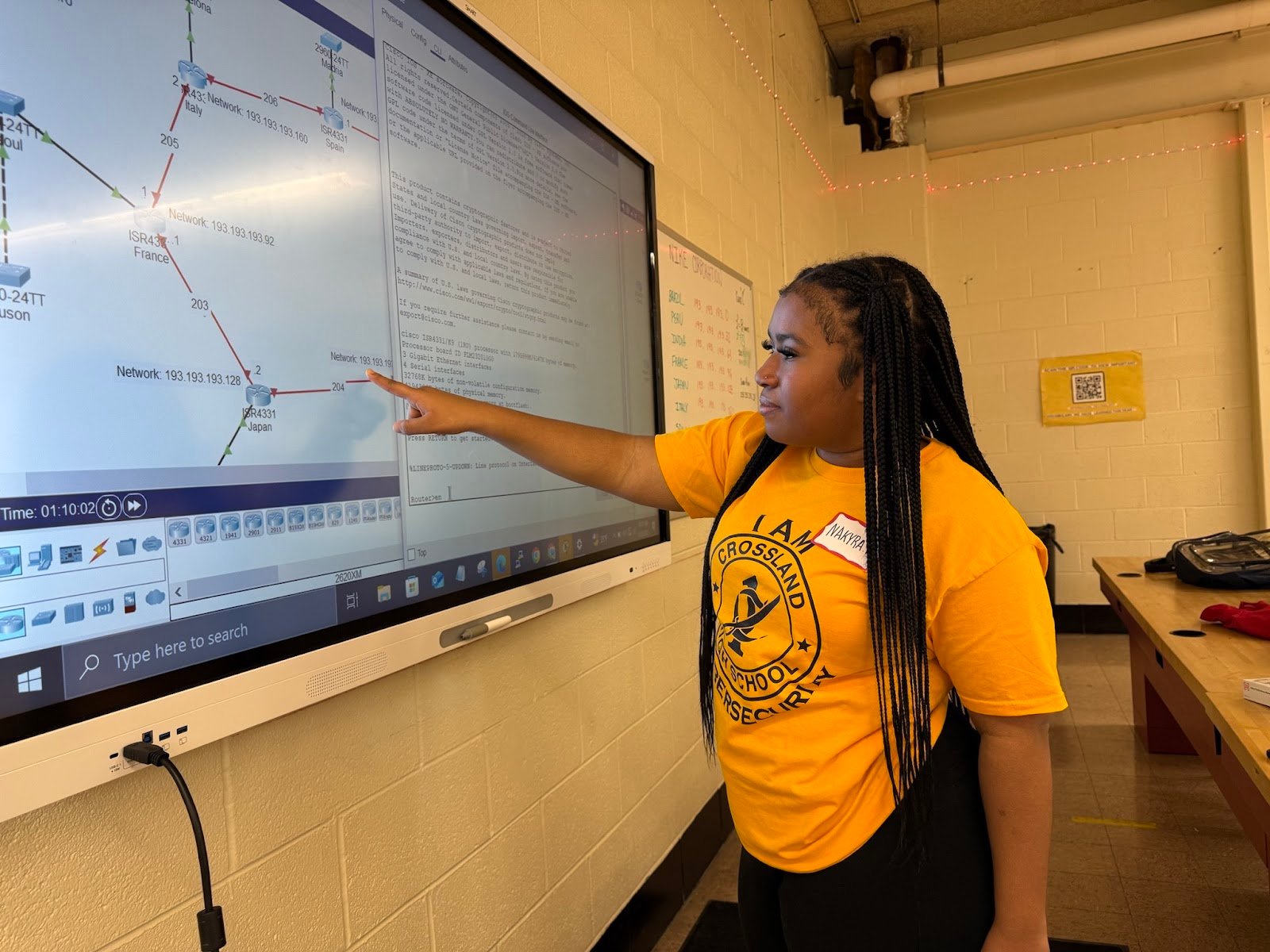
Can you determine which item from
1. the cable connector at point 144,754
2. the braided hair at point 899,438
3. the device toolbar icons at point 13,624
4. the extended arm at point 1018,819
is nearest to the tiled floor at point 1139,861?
the extended arm at point 1018,819

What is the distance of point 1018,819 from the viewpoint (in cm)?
109

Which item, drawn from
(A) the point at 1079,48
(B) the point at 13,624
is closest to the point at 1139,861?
(B) the point at 13,624

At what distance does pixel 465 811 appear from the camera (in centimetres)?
141

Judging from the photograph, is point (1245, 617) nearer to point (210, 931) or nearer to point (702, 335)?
point (702, 335)

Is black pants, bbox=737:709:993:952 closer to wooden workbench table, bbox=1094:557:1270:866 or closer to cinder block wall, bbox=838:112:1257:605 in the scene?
wooden workbench table, bbox=1094:557:1270:866

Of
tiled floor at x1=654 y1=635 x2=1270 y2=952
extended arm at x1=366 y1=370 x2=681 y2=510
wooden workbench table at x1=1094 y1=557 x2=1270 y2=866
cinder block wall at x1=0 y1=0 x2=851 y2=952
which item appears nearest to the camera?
cinder block wall at x1=0 y1=0 x2=851 y2=952

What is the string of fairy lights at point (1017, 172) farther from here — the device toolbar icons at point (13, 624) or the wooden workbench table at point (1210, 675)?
the device toolbar icons at point (13, 624)

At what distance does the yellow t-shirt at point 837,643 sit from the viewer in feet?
3.43

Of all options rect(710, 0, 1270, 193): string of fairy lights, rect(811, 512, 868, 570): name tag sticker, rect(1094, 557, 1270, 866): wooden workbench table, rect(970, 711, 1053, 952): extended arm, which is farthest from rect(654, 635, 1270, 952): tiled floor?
rect(710, 0, 1270, 193): string of fairy lights

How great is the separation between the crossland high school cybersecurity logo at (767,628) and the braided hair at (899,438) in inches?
3.6

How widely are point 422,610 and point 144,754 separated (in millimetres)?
457

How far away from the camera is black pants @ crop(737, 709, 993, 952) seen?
1120 mm

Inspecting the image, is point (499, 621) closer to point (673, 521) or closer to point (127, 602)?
point (127, 602)

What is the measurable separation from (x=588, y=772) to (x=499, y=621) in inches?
24.4
